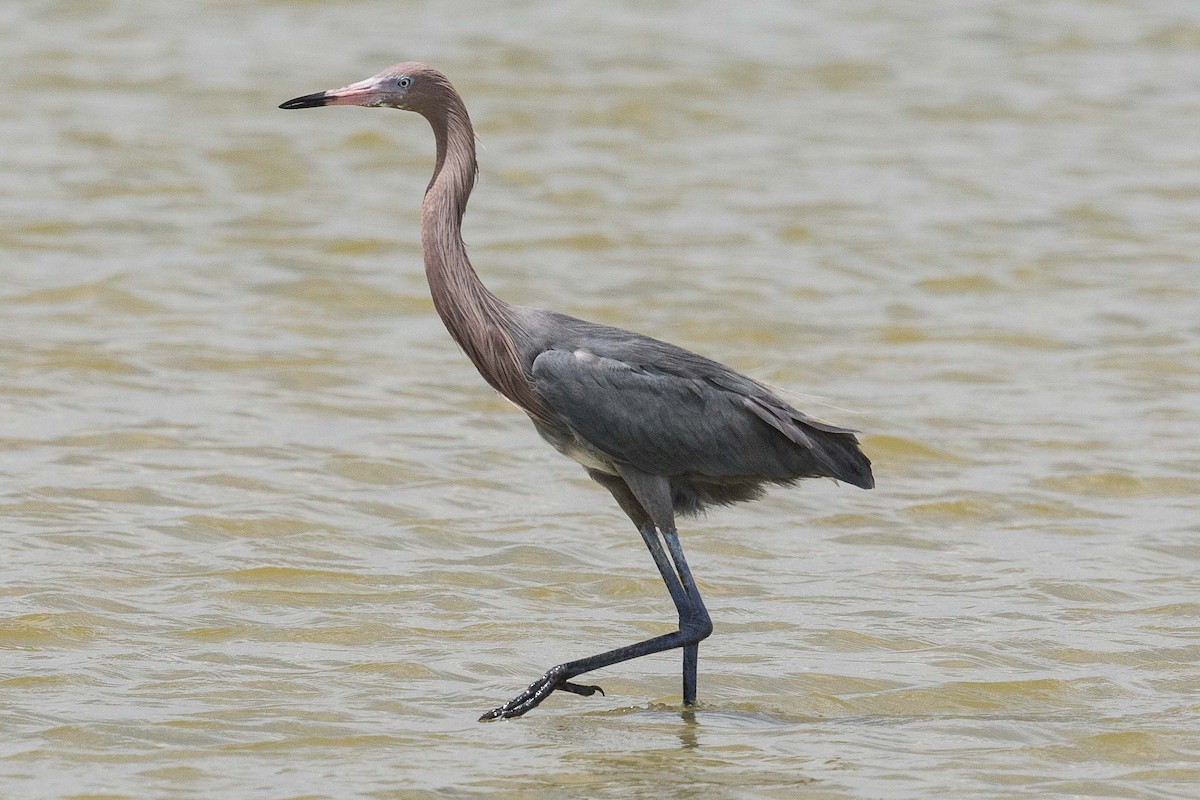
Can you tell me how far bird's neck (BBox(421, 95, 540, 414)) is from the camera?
7898mm

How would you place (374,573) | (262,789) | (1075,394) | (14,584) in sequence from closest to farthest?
(262,789)
(14,584)
(374,573)
(1075,394)

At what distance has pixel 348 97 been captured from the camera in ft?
25.6

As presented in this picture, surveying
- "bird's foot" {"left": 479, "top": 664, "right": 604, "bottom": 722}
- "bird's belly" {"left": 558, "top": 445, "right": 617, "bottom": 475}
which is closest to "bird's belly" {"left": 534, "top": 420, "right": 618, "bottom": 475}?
"bird's belly" {"left": 558, "top": 445, "right": 617, "bottom": 475}

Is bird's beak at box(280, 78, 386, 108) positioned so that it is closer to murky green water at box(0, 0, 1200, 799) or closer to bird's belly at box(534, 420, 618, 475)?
bird's belly at box(534, 420, 618, 475)

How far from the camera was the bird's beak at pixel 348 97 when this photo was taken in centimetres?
766

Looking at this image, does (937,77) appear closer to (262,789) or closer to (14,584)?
(14,584)

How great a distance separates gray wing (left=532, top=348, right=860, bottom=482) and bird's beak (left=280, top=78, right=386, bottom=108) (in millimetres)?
1259

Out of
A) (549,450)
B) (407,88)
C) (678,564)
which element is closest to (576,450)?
(678,564)

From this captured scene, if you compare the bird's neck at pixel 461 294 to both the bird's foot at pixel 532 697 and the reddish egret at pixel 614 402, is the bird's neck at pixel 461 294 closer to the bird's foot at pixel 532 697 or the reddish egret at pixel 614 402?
the reddish egret at pixel 614 402

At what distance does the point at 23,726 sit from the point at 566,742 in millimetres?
2065

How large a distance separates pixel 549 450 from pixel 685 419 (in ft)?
13.6

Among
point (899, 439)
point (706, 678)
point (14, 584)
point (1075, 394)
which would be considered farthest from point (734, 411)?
point (1075, 394)

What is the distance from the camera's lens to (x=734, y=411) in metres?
8.09

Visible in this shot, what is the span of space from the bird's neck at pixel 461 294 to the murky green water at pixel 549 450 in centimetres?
134
